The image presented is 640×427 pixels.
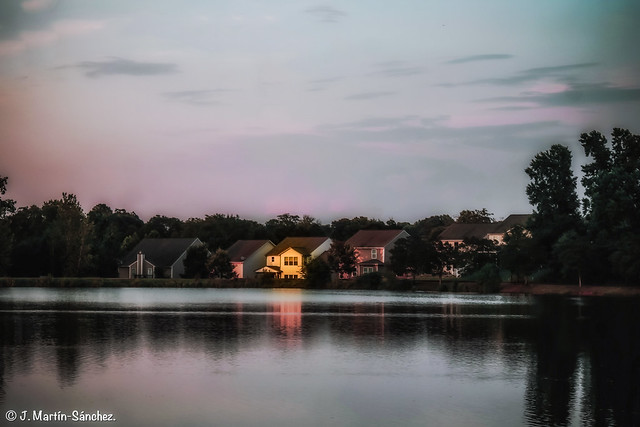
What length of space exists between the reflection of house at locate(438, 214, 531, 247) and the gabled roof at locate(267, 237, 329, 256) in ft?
64.9

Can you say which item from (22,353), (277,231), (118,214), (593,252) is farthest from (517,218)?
(22,353)

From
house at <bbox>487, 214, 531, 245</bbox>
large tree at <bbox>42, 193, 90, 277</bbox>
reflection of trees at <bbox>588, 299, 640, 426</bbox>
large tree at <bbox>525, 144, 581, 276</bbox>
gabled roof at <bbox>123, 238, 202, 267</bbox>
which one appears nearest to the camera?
reflection of trees at <bbox>588, 299, 640, 426</bbox>

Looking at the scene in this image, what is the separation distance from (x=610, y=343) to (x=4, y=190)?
66.2 m

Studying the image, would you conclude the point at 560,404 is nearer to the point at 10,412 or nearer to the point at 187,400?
the point at 187,400

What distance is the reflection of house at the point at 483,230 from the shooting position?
13150cm

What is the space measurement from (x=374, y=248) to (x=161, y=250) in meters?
29.5

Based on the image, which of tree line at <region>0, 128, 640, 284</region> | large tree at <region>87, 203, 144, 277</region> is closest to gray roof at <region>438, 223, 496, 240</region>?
tree line at <region>0, 128, 640, 284</region>

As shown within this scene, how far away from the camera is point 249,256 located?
406 ft

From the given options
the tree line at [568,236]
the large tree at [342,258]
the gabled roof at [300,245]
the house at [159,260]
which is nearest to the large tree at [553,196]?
the tree line at [568,236]

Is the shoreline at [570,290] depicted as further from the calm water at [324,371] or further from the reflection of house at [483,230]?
the reflection of house at [483,230]

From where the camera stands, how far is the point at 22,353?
27.7 m

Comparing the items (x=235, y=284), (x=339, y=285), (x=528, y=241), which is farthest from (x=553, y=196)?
(x=235, y=284)

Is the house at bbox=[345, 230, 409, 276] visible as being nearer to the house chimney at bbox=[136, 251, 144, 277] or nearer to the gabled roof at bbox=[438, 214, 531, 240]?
the gabled roof at bbox=[438, 214, 531, 240]

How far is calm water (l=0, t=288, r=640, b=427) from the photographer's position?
727 inches
